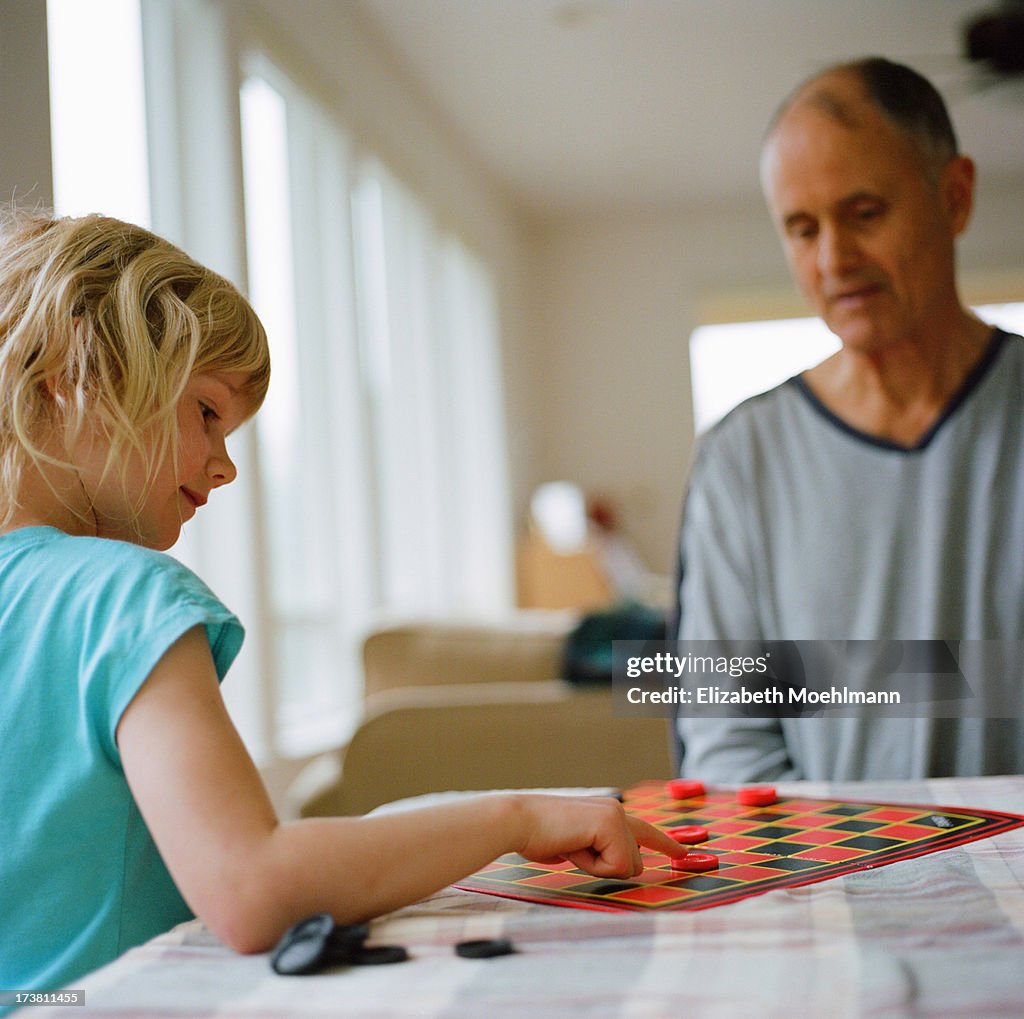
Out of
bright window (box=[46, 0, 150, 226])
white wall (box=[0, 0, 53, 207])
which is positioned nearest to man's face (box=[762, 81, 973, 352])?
white wall (box=[0, 0, 53, 207])

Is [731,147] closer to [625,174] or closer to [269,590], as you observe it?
[625,174]

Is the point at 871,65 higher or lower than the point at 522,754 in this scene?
higher

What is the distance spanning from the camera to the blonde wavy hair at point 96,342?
2.41 feet

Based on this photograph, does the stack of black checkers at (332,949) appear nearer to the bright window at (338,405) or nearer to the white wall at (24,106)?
the white wall at (24,106)

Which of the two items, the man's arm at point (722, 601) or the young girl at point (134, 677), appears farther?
the man's arm at point (722, 601)

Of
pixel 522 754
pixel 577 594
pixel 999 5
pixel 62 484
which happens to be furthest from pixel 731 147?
pixel 62 484

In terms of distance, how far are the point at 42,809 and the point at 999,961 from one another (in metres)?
0.50

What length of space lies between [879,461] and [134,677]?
0.82 meters

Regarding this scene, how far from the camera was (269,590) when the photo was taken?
9.50ft

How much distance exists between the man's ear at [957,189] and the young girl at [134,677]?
734 mm

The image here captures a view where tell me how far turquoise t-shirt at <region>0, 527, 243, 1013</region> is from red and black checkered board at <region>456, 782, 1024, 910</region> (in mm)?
204

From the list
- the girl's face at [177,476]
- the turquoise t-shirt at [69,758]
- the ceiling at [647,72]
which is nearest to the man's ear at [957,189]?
the girl's face at [177,476]

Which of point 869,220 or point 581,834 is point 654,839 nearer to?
point 581,834

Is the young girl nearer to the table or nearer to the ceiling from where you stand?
the table
